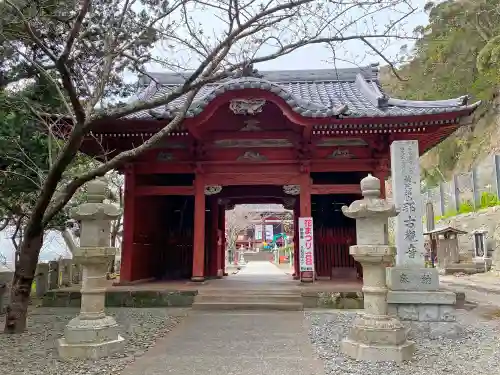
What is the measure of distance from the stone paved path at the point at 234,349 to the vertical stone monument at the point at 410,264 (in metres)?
1.64

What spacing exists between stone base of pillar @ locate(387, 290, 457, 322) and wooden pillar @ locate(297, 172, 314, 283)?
2937 millimetres

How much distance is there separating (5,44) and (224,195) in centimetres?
751


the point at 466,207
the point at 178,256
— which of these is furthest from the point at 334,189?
the point at 466,207

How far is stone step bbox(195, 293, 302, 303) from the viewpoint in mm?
8336

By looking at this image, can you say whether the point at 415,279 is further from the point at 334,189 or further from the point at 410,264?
the point at 334,189

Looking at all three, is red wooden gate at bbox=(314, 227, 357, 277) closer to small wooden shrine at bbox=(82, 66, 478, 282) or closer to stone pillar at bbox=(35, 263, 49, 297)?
small wooden shrine at bbox=(82, 66, 478, 282)

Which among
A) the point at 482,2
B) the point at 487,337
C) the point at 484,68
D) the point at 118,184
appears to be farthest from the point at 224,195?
the point at 482,2

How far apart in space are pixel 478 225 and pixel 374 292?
23450mm

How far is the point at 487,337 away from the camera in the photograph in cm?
624

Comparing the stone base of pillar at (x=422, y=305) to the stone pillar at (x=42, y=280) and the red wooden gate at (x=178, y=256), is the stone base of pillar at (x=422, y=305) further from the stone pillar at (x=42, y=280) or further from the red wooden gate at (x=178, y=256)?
the stone pillar at (x=42, y=280)

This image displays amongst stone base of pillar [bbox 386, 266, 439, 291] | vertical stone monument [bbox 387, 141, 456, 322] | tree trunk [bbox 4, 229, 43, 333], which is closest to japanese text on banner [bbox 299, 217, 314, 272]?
vertical stone monument [bbox 387, 141, 456, 322]

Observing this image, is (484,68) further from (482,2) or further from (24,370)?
(24,370)

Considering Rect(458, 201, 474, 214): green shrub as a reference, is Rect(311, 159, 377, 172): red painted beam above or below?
below

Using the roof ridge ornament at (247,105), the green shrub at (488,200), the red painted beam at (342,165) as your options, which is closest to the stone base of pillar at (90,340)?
the roof ridge ornament at (247,105)
